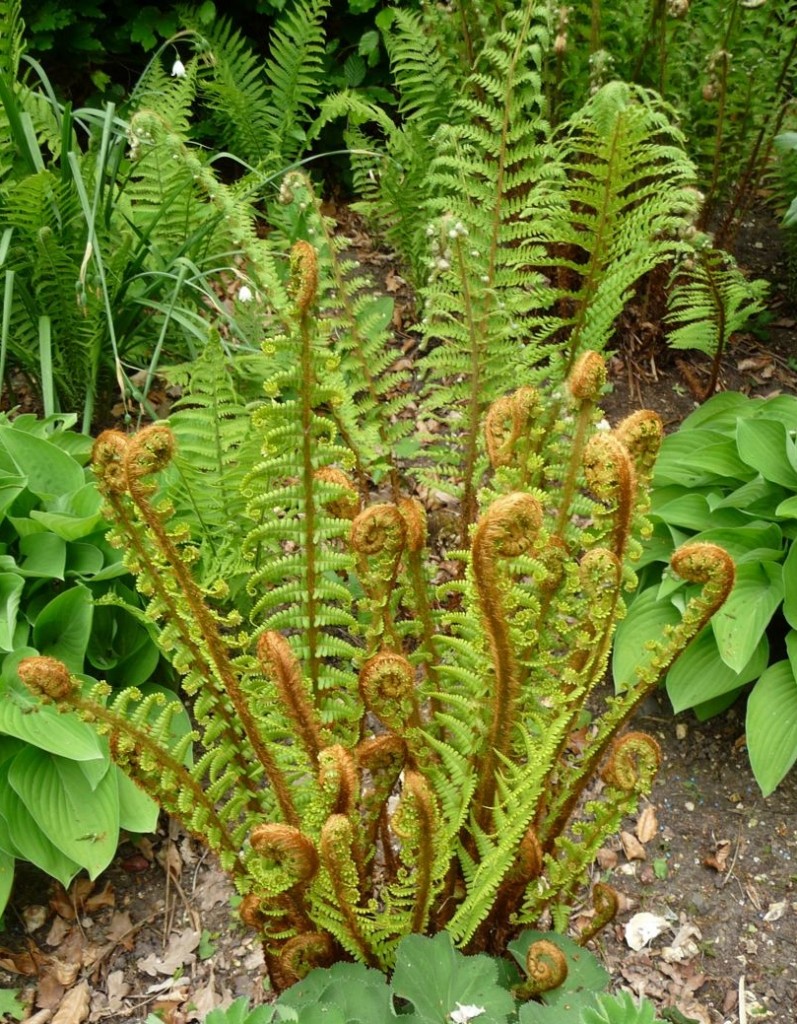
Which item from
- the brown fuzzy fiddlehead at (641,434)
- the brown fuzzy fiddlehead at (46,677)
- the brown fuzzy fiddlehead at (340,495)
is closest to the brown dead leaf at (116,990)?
the brown fuzzy fiddlehead at (46,677)

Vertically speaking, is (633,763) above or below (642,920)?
above

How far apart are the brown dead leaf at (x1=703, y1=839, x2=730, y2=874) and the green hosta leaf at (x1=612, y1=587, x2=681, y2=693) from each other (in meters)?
0.47

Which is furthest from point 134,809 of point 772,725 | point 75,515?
point 772,725

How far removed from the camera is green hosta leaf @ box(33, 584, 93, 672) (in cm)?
249

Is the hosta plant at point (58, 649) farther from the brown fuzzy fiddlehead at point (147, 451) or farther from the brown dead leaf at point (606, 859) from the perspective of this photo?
the brown dead leaf at point (606, 859)

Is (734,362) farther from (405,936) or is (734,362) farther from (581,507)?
(405,936)

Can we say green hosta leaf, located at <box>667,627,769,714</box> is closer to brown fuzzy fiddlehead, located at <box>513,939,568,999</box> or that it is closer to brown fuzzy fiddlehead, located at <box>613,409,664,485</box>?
brown fuzzy fiddlehead, located at <box>513,939,568,999</box>

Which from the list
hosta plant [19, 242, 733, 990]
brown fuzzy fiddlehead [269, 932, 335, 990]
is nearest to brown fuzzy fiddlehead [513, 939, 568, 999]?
hosta plant [19, 242, 733, 990]

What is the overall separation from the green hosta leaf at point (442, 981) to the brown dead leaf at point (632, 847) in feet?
3.03

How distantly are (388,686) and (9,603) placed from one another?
51.5 inches

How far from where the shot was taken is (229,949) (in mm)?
2416

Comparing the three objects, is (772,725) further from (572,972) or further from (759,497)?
(572,972)

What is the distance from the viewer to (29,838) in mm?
2367

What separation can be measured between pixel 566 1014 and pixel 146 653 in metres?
1.48
